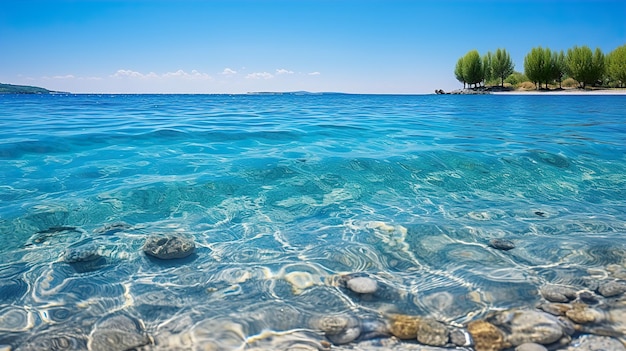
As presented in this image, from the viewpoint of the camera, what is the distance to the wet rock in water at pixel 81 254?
14.1 ft

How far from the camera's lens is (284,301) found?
349cm

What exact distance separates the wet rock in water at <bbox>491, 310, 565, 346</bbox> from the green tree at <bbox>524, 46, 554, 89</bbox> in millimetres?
94843

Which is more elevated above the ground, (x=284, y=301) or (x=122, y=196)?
(x=122, y=196)

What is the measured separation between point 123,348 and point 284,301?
1.41 m

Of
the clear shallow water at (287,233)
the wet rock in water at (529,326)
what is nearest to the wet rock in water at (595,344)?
the wet rock in water at (529,326)

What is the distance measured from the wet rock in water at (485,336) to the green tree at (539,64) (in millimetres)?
95152

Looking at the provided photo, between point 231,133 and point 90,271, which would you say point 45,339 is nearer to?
point 90,271

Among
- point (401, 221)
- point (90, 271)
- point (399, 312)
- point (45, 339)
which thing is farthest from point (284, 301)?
point (401, 221)

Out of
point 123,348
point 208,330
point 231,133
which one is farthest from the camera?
point 231,133

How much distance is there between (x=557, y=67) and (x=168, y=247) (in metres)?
100

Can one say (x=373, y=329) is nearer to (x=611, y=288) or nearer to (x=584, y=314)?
(x=584, y=314)

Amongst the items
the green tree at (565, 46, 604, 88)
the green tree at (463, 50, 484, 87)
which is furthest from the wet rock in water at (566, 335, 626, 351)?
the green tree at (463, 50, 484, 87)

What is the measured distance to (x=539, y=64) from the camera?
80438 millimetres

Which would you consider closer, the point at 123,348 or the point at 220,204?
the point at 123,348
